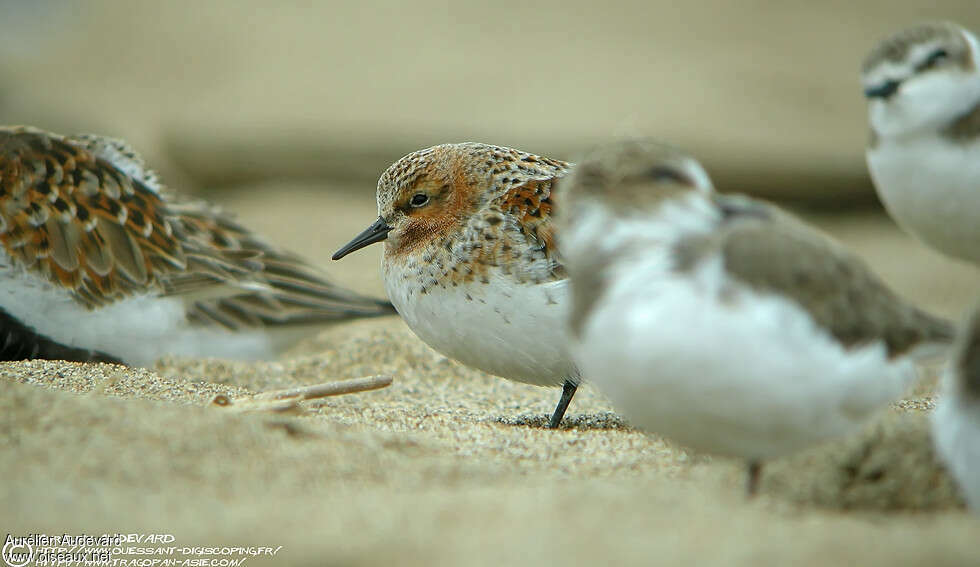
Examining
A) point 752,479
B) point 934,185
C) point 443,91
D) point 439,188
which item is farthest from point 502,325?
point 443,91

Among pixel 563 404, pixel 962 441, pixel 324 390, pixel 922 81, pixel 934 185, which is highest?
pixel 922 81

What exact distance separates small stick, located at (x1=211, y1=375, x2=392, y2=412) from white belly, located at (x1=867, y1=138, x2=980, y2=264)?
1803 mm

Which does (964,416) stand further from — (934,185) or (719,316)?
(934,185)

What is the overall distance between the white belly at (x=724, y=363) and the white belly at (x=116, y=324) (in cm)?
264

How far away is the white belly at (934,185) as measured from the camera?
2977 mm

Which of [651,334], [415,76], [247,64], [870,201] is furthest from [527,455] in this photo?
[247,64]

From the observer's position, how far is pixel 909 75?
299 cm

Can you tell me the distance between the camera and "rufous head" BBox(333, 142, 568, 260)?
4.12 m

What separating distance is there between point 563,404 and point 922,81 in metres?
1.77

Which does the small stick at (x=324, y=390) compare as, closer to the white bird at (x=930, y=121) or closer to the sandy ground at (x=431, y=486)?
the sandy ground at (x=431, y=486)

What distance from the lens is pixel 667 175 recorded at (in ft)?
8.46

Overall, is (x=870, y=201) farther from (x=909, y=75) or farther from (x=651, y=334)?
(x=651, y=334)

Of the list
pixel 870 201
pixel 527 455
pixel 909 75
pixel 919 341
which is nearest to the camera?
pixel 919 341

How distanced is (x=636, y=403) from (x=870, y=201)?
6.66 m
